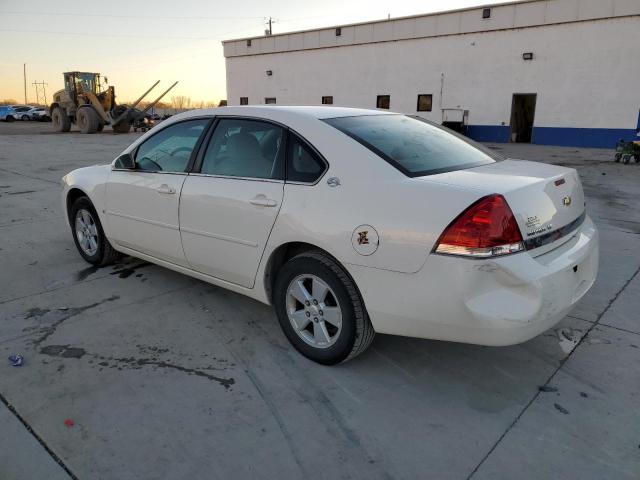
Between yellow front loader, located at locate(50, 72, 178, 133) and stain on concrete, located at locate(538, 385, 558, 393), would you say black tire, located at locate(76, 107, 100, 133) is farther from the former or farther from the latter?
stain on concrete, located at locate(538, 385, 558, 393)

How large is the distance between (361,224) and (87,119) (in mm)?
28627

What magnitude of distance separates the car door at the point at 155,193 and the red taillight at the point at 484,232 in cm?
212

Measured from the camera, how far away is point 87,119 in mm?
27469

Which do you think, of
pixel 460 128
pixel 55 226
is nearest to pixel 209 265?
pixel 55 226

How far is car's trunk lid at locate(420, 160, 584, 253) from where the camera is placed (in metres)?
2.52

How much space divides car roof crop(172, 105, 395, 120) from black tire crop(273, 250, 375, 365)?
941 millimetres

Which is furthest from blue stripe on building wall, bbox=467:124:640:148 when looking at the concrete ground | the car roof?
Answer: the car roof

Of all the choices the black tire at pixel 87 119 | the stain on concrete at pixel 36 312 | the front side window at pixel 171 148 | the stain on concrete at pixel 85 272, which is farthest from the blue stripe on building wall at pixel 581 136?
the stain on concrete at pixel 36 312

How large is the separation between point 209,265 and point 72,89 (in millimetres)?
29532

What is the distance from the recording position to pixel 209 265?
3.63m

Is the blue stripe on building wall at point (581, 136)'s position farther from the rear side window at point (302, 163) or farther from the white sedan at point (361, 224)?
the rear side window at point (302, 163)

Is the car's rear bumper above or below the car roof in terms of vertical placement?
below

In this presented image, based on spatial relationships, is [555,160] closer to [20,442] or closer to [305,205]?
[305,205]

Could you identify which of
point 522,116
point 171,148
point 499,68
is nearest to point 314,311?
point 171,148
